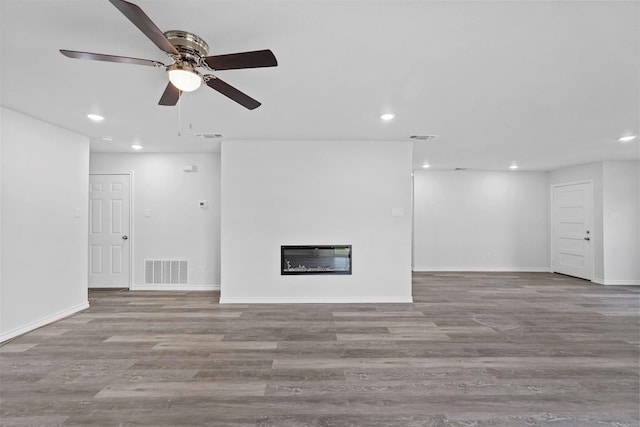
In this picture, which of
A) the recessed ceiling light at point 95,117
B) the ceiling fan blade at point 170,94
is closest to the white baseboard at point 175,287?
the recessed ceiling light at point 95,117

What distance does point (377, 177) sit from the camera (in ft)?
14.5

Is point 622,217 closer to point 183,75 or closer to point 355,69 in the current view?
point 355,69

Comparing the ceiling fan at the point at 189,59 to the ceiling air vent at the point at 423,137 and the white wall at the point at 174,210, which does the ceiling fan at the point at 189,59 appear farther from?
the white wall at the point at 174,210

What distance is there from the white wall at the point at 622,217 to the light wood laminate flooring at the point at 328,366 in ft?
6.42

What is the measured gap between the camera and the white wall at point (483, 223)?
7066 millimetres

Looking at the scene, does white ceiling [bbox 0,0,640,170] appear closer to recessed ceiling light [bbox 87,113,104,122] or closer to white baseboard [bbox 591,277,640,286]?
recessed ceiling light [bbox 87,113,104,122]

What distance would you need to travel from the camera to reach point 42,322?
138 inches

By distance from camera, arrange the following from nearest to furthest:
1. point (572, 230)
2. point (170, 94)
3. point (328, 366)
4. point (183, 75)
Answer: point (183, 75)
point (170, 94)
point (328, 366)
point (572, 230)

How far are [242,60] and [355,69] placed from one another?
A: 0.98m

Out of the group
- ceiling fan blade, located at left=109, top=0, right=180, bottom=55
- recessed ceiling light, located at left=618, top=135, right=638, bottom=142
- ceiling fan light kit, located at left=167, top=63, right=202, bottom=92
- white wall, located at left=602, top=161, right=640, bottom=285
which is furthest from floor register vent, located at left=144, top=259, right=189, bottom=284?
white wall, located at left=602, top=161, right=640, bottom=285

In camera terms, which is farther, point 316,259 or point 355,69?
point 316,259

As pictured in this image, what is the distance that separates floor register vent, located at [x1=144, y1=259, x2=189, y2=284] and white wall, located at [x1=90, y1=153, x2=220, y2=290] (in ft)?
0.25

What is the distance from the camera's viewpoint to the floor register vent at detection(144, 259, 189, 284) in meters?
5.29

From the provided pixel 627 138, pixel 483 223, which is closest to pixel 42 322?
pixel 627 138
